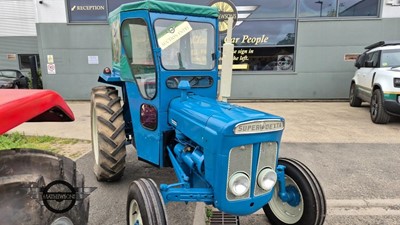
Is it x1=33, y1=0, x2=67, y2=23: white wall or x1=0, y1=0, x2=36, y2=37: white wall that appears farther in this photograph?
x1=0, y1=0, x2=36, y2=37: white wall

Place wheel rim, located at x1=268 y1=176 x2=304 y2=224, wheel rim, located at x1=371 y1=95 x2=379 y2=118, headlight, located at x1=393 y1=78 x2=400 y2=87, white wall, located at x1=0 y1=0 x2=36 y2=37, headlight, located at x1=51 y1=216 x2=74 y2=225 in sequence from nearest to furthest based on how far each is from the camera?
headlight, located at x1=51 y1=216 x2=74 y2=225
wheel rim, located at x1=268 y1=176 x2=304 y2=224
headlight, located at x1=393 y1=78 x2=400 y2=87
wheel rim, located at x1=371 y1=95 x2=379 y2=118
white wall, located at x1=0 y1=0 x2=36 y2=37

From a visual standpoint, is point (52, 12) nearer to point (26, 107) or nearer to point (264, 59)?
point (264, 59)

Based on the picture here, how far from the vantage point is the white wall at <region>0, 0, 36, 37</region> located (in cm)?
1672

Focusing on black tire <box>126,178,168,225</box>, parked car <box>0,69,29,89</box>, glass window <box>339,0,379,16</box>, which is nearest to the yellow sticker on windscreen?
black tire <box>126,178,168,225</box>

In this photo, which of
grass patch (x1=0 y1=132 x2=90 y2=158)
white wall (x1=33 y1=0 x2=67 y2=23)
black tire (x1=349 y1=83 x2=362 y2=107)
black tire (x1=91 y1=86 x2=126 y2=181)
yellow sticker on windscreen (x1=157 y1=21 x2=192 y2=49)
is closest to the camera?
yellow sticker on windscreen (x1=157 y1=21 x2=192 y2=49)

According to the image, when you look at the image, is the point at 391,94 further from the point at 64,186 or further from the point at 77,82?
the point at 77,82

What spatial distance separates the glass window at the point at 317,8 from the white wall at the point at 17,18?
14.2 meters

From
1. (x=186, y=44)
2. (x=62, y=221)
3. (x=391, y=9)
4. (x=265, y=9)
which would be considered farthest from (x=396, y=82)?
(x=62, y=221)

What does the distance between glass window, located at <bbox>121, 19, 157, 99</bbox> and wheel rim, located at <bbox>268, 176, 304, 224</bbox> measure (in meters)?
1.68

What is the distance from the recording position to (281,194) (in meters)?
2.90

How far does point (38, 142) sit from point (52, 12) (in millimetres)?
7379

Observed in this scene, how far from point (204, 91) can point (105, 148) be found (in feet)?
4.62

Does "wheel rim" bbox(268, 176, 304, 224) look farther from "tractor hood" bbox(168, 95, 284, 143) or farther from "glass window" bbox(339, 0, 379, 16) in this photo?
"glass window" bbox(339, 0, 379, 16)

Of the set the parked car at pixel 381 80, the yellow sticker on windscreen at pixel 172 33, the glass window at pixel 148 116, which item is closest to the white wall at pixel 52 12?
the glass window at pixel 148 116
